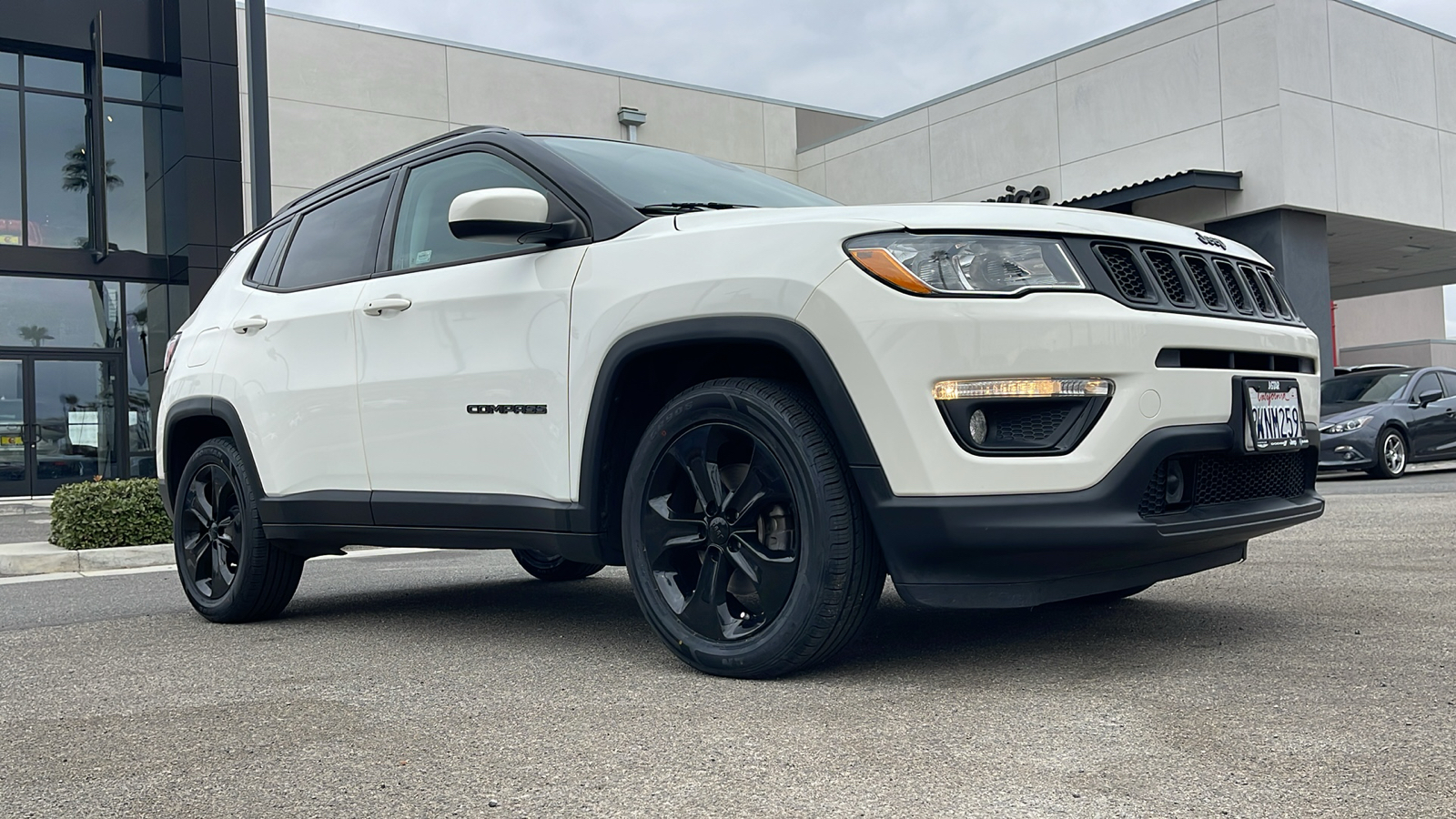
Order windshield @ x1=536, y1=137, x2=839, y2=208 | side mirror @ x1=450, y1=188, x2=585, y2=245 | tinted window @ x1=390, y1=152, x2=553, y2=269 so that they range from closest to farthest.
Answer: side mirror @ x1=450, y1=188, x2=585, y2=245, windshield @ x1=536, y1=137, x2=839, y2=208, tinted window @ x1=390, y1=152, x2=553, y2=269

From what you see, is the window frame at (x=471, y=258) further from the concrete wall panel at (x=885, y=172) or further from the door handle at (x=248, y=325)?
the concrete wall panel at (x=885, y=172)

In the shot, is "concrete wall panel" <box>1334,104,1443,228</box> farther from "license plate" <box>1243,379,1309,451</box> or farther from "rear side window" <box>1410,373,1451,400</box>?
"license plate" <box>1243,379,1309,451</box>

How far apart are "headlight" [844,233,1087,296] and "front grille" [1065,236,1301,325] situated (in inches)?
3.2

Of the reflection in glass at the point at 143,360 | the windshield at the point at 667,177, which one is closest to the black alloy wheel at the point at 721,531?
the windshield at the point at 667,177

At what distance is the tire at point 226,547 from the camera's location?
4.94 metres

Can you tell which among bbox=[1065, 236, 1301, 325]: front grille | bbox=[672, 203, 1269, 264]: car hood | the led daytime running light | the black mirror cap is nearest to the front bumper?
the led daytime running light

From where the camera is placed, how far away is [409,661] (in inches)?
156

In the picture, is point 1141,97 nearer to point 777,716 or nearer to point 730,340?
point 730,340

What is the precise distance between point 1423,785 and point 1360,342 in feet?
135

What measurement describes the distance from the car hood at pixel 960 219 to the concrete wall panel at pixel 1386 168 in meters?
16.6

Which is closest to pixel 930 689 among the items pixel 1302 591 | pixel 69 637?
pixel 1302 591

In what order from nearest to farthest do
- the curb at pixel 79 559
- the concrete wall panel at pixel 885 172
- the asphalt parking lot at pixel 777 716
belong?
the asphalt parking lot at pixel 777 716 → the curb at pixel 79 559 → the concrete wall panel at pixel 885 172

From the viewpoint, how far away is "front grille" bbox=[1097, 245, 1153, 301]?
3184mm

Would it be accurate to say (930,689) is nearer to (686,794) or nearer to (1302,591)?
(686,794)
